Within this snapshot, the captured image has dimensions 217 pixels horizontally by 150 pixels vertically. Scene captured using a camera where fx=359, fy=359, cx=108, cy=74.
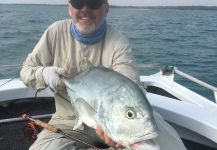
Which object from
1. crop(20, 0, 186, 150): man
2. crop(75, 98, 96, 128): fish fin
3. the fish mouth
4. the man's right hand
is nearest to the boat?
crop(20, 0, 186, 150): man

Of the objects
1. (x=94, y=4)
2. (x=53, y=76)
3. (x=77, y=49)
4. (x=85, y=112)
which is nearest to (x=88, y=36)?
(x=77, y=49)

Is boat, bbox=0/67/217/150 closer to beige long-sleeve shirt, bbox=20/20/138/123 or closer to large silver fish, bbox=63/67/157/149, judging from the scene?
beige long-sleeve shirt, bbox=20/20/138/123

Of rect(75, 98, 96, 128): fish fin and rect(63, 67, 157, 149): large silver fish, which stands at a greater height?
rect(63, 67, 157, 149): large silver fish

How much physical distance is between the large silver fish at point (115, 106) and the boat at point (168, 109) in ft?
6.03

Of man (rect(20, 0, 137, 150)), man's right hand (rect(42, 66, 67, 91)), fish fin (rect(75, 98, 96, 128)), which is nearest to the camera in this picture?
fish fin (rect(75, 98, 96, 128))

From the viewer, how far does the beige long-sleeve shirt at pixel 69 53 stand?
336 cm

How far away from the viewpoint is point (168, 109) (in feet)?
13.5

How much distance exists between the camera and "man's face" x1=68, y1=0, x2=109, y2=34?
3.20 m

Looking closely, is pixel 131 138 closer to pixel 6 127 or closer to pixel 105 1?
pixel 105 1

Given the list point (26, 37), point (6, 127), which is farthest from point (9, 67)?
point (26, 37)

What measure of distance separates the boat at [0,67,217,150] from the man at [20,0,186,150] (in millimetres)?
765

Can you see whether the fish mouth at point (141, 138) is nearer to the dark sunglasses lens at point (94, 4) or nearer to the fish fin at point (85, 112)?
the fish fin at point (85, 112)

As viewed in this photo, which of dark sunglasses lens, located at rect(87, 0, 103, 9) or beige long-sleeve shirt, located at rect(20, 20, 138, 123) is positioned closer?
dark sunglasses lens, located at rect(87, 0, 103, 9)

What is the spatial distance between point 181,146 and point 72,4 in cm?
157
